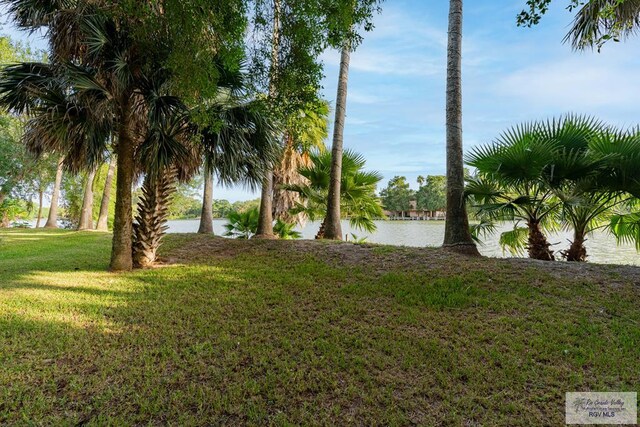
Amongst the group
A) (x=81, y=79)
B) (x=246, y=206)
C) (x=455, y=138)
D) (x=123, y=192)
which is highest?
(x=81, y=79)

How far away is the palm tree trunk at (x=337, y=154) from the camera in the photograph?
328 inches

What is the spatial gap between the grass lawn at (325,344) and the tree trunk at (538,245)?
725mm

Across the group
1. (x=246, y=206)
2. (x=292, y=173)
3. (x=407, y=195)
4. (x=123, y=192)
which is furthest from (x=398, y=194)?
(x=123, y=192)

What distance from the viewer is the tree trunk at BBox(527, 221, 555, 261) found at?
599 centimetres

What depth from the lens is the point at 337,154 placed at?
27.3 ft

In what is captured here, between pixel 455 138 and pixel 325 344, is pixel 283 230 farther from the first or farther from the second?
pixel 325 344

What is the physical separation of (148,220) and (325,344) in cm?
495

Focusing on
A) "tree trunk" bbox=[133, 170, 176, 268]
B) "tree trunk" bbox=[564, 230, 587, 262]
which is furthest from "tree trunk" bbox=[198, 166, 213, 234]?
"tree trunk" bbox=[564, 230, 587, 262]

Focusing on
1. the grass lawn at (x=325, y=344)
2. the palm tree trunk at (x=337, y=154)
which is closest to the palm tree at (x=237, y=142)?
the grass lawn at (x=325, y=344)

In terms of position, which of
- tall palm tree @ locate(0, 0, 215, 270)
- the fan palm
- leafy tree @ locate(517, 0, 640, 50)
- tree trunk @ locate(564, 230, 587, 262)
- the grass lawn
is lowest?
the grass lawn

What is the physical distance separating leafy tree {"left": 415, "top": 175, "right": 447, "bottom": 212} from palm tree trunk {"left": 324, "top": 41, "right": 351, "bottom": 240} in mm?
25141

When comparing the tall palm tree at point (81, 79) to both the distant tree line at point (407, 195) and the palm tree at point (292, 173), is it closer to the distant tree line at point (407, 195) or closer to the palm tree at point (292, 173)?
the palm tree at point (292, 173)

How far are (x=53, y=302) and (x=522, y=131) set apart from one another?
7.84 meters

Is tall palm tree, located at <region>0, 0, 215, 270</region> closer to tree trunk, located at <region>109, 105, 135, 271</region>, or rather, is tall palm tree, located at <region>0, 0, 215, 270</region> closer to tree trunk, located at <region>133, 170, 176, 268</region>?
tree trunk, located at <region>109, 105, 135, 271</region>
